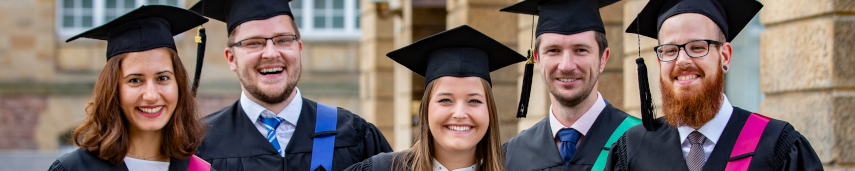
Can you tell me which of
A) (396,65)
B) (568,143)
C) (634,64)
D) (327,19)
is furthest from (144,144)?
(327,19)

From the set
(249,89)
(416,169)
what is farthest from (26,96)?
(416,169)

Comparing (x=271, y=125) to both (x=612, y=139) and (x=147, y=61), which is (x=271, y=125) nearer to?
(x=147, y=61)

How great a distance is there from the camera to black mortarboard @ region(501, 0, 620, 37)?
3.67m

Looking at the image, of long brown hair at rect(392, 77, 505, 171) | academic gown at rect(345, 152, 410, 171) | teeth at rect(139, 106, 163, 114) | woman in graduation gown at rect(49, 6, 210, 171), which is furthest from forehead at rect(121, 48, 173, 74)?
long brown hair at rect(392, 77, 505, 171)

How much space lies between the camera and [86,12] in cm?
1573

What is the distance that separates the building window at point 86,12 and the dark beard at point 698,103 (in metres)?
14.0

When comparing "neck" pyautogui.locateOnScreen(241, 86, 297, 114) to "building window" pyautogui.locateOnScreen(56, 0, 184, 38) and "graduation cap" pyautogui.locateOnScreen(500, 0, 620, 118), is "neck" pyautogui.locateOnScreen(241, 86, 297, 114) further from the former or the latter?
"building window" pyautogui.locateOnScreen(56, 0, 184, 38)

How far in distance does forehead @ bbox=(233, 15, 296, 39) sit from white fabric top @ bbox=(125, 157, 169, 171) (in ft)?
2.67

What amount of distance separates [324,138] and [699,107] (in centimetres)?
172

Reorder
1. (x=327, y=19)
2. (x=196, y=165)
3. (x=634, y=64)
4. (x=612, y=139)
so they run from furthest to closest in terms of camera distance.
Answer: (x=327, y=19) → (x=634, y=64) → (x=612, y=139) → (x=196, y=165)

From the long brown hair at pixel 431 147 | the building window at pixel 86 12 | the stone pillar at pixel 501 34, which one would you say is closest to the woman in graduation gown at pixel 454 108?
the long brown hair at pixel 431 147

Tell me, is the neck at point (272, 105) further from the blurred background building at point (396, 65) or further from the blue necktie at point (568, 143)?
the blue necktie at point (568, 143)

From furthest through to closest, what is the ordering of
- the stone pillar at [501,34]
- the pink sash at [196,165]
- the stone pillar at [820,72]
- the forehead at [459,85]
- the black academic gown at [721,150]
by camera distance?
the stone pillar at [501,34], the stone pillar at [820,72], the pink sash at [196,165], the forehead at [459,85], the black academic gown at [721,150]

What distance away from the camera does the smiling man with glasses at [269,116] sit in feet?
12.0
